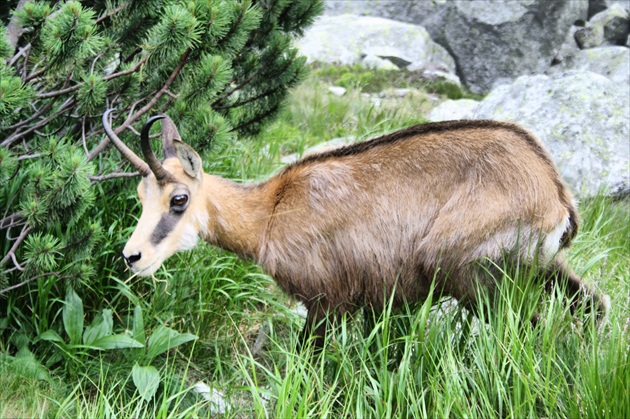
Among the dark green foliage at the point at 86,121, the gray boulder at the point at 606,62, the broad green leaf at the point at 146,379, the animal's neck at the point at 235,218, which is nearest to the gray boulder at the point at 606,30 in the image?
the gray boulder at the point at 606,62

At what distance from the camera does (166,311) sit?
541 cm

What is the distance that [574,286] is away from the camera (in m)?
4.76

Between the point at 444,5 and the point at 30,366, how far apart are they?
39.5 ft

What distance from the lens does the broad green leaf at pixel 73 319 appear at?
504cm

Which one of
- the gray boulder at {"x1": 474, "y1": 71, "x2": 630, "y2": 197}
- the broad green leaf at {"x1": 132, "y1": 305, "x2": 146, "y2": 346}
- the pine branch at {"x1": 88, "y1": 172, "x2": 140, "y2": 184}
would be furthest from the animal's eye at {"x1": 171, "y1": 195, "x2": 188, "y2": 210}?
the gray boulder at {"x1": 474, "y1": 71, "x2": 630, "y2": 197}

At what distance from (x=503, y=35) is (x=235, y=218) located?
1028 centimetres

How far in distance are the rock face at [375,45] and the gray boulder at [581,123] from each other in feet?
17.2

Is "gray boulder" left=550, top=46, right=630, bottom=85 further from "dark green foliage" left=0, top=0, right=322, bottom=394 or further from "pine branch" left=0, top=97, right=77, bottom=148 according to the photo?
"pine branch" left=0, top=97, right=77, bottom=148

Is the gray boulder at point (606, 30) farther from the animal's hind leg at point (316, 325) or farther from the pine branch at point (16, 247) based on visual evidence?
the pine branch at point (16, 247)

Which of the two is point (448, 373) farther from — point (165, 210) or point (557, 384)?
point (165, 210)

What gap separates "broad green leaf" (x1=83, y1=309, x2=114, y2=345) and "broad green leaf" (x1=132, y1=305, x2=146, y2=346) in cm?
19

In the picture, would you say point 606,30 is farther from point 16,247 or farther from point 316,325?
point 16,247

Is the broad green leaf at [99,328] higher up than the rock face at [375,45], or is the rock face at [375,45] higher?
the broad green leaf at [99,328]

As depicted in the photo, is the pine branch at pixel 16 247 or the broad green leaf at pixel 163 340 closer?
the pine branch at pixel 16 247
